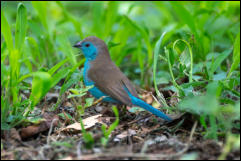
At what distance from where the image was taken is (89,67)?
14.4 ft

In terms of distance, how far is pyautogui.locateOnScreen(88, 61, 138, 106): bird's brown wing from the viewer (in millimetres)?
3865

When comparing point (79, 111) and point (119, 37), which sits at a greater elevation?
point (119, 37)

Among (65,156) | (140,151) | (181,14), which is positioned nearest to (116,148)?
(140,151)

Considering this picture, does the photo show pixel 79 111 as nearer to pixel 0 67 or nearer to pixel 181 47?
pixel 0 67

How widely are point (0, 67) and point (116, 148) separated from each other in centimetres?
112

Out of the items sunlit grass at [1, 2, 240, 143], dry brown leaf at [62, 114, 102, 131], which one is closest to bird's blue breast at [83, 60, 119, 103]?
sunlit grass at [1, 2, 240, 143]

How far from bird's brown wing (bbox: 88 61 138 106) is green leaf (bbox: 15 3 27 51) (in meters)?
0.97

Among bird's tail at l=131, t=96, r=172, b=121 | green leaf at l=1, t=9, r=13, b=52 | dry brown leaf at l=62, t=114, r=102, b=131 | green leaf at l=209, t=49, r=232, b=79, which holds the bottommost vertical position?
dry brown leaf at l=62, t=114, r=102, b=131

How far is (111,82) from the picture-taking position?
4.04m

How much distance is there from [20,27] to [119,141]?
4.45 feet

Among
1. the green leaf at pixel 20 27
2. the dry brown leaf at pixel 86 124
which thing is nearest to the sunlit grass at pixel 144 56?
the green leaf at pixel 20 27

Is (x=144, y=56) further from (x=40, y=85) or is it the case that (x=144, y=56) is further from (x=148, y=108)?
(x=40, y=85)

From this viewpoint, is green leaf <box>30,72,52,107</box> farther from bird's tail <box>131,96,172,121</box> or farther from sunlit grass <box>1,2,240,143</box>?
bird's tail <box>131,96,172,121</box>

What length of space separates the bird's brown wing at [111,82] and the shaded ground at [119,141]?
0.85 ft
